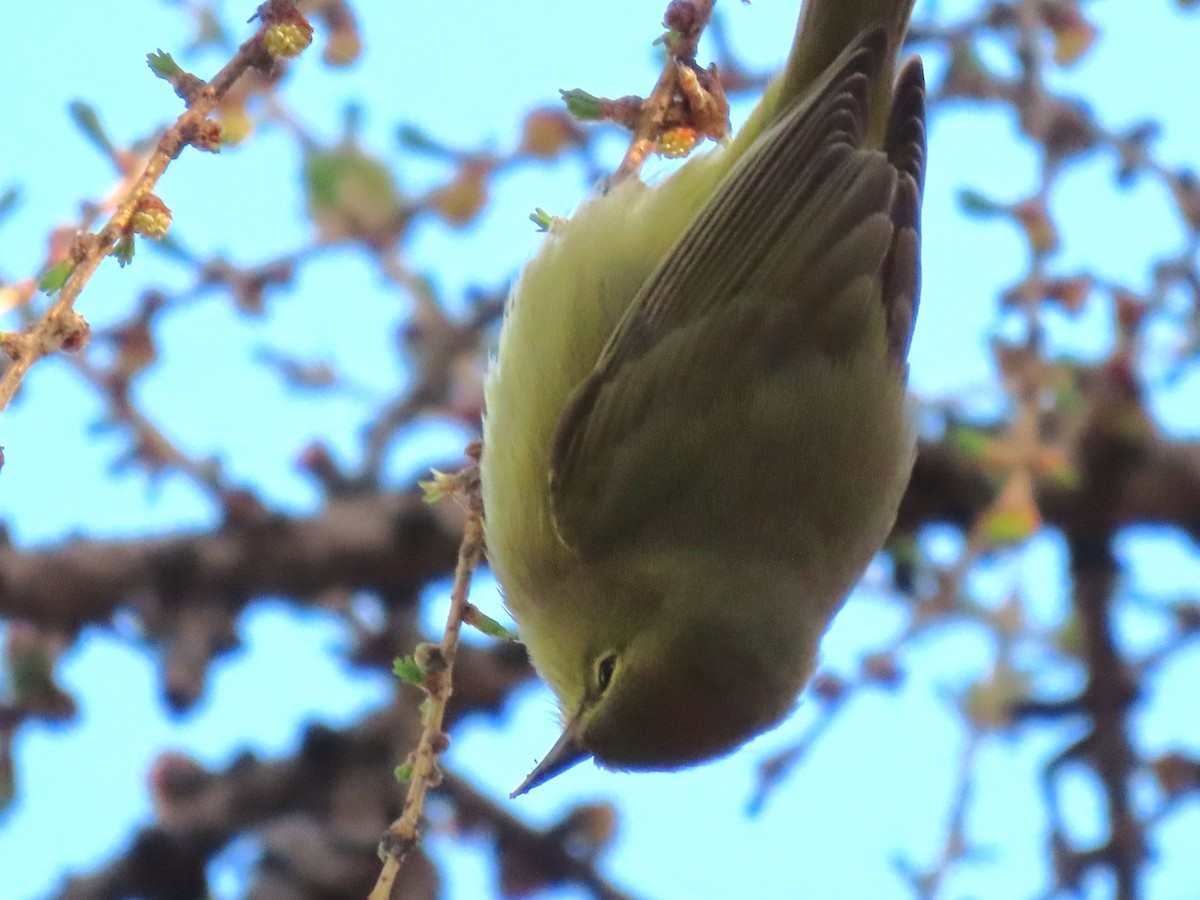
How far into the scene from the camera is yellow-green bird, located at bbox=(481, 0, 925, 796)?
3084mm

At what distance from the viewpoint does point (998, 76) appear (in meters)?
3.76

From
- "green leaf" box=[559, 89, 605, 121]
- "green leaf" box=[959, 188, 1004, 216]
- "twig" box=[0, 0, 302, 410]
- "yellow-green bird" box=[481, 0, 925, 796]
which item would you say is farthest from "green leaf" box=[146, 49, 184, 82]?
"green leaf" box=[959, 188, 1004, 216]

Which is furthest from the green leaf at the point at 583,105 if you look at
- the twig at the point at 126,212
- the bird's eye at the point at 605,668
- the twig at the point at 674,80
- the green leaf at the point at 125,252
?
the bird's eye at the point at 605,668

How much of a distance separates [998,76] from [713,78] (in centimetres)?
146

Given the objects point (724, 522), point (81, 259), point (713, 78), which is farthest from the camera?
point (724, 522)

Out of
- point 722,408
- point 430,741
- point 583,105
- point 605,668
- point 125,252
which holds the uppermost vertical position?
point 722,408

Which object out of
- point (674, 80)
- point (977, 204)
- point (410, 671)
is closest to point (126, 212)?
point (410, 671)

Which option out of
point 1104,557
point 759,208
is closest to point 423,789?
point 759,208

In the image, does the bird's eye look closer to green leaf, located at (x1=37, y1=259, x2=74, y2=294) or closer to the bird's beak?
the bird's beak

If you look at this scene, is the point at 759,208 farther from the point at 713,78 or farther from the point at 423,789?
the point at 423,789

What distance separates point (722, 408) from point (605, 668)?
54cm

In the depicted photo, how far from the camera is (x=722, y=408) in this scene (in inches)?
124

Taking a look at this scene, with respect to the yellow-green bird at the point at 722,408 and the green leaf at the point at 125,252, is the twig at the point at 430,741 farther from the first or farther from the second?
the yellow-green bird at the point at 722,408

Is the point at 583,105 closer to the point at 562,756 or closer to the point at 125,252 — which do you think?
the point at 125,252
